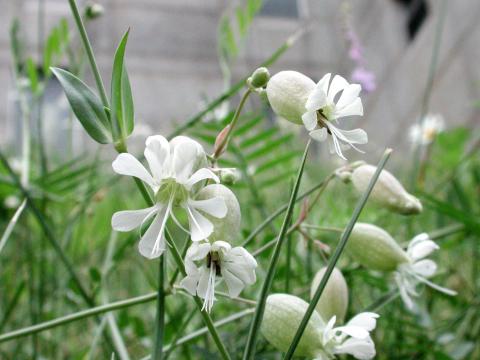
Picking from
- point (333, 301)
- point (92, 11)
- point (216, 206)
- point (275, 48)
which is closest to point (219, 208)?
point (216, 206)

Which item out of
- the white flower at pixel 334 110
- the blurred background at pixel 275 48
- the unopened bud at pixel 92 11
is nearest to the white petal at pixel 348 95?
the white flower at pixel 334 110

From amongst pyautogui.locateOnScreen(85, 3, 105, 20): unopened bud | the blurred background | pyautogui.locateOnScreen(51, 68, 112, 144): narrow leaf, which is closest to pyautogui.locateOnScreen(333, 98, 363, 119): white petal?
pyautogui.locateOnScreen(51, 68, 112, 144): narrow leaf

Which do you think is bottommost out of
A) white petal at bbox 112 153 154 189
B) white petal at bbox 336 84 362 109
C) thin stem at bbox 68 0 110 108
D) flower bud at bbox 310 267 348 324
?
flower bud at bbox 310 267 348 324

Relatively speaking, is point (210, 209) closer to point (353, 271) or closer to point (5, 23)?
point (353, 271)

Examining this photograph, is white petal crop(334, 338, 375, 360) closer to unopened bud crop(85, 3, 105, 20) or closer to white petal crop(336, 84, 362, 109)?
white petal crop(336, 84, 362, 109)

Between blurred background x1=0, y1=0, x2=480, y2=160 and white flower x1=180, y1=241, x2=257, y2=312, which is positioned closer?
white flower x1=180, y1=241, x2=257, y2=312

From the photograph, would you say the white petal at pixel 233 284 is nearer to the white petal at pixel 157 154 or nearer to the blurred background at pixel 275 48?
the white petal at pixel 157 154
